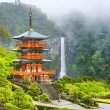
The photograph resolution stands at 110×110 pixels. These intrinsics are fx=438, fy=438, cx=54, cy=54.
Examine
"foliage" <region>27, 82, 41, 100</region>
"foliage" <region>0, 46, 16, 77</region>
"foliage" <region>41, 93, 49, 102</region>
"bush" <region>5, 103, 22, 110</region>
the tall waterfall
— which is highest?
the tall waterfall

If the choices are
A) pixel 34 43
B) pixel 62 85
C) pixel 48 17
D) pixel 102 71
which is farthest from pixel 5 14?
pixel 62 85

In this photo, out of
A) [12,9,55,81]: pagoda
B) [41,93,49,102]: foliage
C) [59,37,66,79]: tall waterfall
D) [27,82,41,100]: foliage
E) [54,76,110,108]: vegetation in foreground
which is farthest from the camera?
[59,37,66,79]: tall waterfall

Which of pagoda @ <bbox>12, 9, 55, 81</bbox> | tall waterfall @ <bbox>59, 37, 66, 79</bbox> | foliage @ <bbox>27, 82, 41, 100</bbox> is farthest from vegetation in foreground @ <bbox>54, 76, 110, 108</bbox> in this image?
tall waterfall @ <bbox>59, 37, 66, 79</bbox>

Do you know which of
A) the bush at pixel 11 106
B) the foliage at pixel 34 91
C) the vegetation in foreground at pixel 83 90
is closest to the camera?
the bush at pixel 11 106

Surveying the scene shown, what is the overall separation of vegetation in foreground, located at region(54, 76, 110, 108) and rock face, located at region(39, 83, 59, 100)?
63cm

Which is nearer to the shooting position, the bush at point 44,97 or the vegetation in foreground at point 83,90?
the vegetation in foreground at point 83,90

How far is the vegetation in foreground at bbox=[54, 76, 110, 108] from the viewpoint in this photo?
122 feet

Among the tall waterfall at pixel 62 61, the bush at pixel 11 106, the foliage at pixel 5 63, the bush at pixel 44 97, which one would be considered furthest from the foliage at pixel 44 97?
the tall waterfall at pixel 62 61

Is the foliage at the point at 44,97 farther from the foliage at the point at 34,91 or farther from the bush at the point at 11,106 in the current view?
the bush at the point at 11,106

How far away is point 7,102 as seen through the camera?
84.3 ft

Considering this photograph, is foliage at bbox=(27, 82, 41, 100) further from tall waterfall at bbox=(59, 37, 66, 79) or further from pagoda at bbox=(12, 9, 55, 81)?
tall waterfall at bbox=(59, 37, 66, 79)

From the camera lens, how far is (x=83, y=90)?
45938 millimetres

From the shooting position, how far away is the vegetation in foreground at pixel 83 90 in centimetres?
3712

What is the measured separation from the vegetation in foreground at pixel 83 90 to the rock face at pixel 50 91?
0.63 metres
